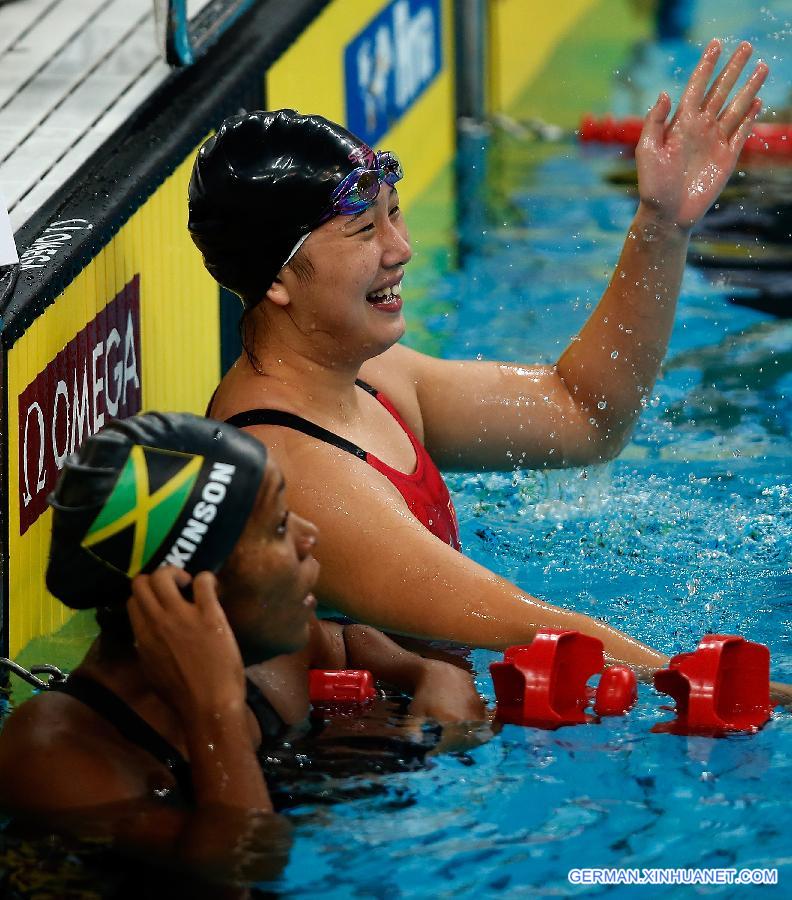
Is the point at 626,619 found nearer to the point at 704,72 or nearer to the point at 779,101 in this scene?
the point at 704,72

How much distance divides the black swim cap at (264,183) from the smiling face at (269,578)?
3.06 feet

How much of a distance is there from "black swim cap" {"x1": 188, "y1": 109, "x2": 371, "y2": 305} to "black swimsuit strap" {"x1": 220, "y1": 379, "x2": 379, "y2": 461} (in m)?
0.28

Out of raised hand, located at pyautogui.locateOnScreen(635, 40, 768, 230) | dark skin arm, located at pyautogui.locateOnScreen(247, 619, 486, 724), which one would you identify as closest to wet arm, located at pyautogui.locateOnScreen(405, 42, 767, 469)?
raised hand, located at pyautogui.locateOnScreen(635, 40, 768, 230)

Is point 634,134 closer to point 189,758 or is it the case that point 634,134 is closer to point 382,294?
point 382,294

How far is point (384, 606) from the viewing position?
10.7ft

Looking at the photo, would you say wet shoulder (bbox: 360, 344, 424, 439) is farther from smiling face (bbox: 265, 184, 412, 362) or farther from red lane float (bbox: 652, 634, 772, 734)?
red lane float (bbox: 652, 634, 772, 734)

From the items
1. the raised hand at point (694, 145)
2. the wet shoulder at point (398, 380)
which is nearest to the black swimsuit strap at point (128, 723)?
the wet shoulder at point (398, 380)

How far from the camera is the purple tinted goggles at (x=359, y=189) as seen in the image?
3.38 meters

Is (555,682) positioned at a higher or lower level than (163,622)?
lower

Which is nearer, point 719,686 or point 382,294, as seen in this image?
point 719,686

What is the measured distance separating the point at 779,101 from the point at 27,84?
559 cm

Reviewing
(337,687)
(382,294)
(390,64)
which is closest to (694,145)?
(382,294)

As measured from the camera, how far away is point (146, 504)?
7.95ft

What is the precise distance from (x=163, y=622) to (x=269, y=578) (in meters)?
0.18
